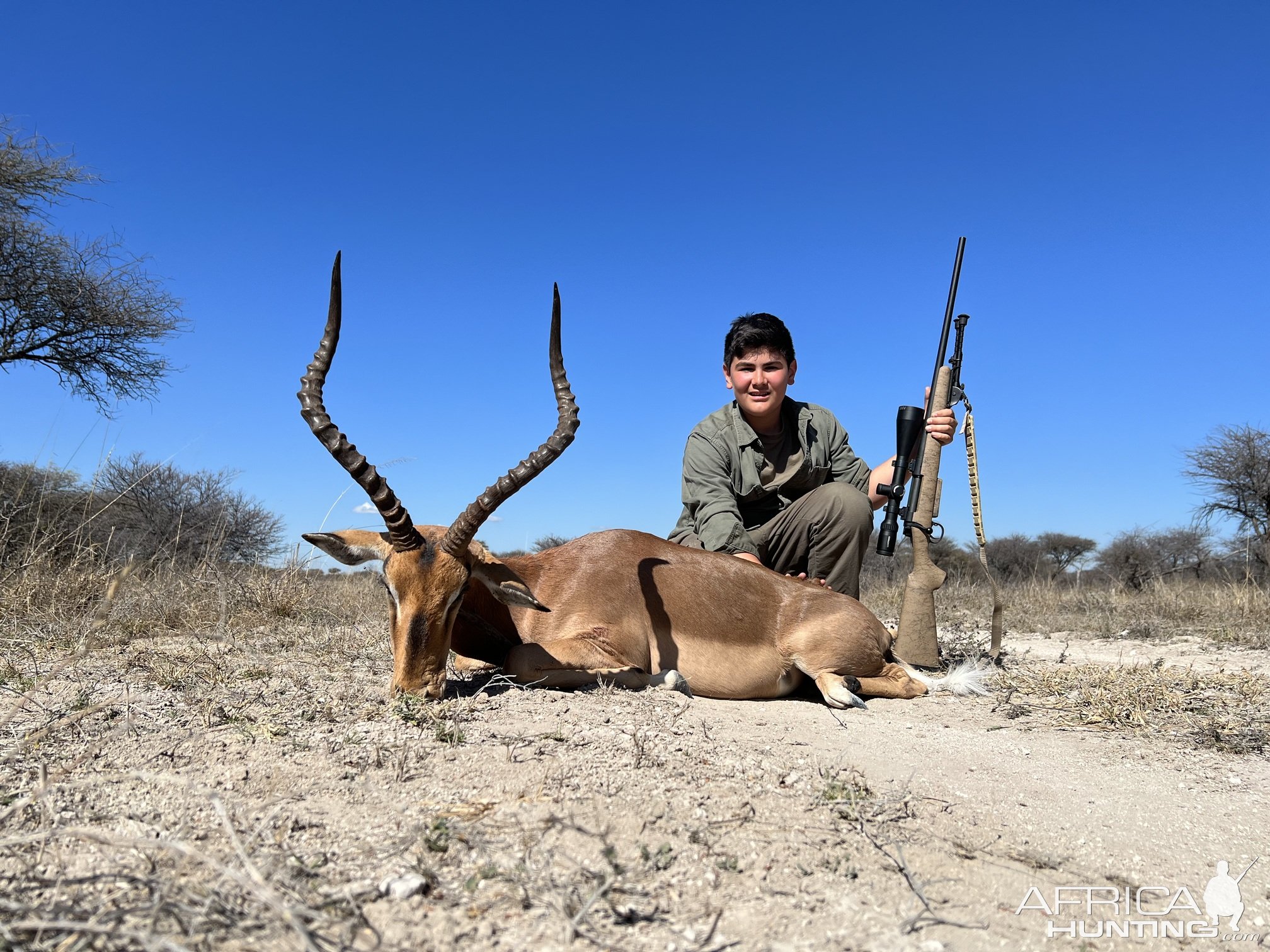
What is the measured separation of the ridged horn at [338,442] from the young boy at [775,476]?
262cm

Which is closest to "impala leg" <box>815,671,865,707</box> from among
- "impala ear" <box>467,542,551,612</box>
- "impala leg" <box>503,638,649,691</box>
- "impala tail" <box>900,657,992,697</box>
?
"impala tail" <box>900,657,992,697</box>

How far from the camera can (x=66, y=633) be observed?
17.3ft

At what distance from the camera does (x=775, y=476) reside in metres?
6.78

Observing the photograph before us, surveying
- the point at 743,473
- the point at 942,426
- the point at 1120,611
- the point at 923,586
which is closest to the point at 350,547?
the point at 743,473

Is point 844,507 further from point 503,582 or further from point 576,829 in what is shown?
point 576,829

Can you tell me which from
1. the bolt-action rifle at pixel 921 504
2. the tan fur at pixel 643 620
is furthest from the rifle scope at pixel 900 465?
the tan fur at pixel 643 620

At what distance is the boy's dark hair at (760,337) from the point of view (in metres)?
6.63

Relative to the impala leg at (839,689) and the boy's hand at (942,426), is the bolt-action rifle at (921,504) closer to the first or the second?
A: the boy's hand at (942,426)

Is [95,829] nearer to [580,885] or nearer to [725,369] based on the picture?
[580,885]

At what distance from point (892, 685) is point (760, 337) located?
279 cm

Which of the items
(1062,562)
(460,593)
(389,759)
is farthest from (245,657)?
(1062,562)

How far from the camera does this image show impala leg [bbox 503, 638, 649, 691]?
4.37 metres

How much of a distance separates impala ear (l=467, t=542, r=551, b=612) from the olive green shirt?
2048 mm

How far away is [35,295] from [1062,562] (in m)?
26.1
